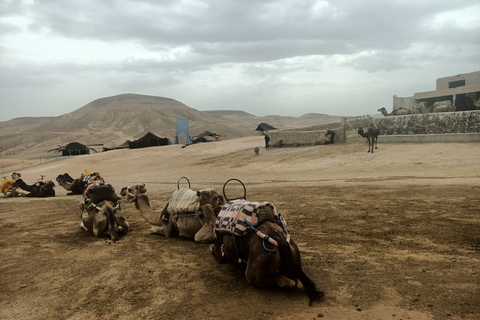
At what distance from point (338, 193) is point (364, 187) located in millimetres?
1249

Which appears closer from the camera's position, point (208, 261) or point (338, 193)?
point (208, 261)

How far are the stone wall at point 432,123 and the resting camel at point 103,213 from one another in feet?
62.3

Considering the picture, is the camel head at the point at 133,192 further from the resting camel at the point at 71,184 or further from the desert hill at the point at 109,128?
the desert hill at the point at 109,128

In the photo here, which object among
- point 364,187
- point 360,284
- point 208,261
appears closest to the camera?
point 360,284

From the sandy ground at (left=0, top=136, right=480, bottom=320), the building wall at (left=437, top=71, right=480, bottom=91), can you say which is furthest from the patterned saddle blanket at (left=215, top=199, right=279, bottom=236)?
the building wall at (left=437, top=71, right=480, bottom=91)

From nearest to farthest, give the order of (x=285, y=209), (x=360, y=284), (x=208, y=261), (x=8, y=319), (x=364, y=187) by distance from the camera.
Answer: (x=8, y=319), (x=360, y=284), (x=208, y=261), (x=285, y=209), (x=364, y=187)

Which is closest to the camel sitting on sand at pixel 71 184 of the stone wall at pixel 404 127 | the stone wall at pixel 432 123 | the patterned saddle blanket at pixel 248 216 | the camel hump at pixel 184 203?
the camel hump at pixel 184 203

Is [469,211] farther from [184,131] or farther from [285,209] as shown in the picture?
[184,131]

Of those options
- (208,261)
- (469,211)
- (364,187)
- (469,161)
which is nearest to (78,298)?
(208,261)

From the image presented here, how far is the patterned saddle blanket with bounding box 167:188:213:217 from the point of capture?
6.29m

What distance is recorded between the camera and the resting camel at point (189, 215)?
5.84 meters

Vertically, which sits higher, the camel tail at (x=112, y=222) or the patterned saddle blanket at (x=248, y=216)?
the patterned saddle blanket at (x=248, y=216)

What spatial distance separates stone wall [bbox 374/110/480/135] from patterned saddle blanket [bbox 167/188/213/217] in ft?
60.2

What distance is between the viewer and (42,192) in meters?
13.9
